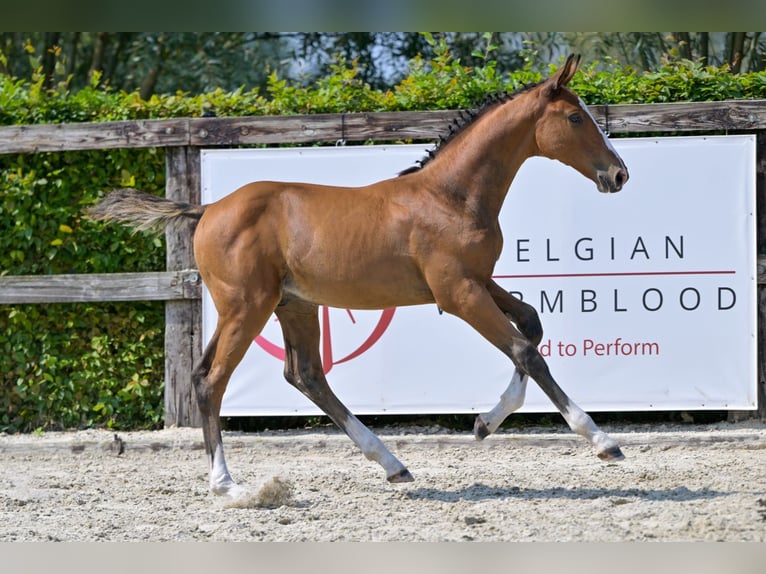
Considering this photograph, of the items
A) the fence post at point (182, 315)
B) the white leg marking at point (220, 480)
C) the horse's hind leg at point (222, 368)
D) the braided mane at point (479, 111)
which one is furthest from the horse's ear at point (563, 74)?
the fence post at point (182, 315)

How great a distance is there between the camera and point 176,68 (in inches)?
555

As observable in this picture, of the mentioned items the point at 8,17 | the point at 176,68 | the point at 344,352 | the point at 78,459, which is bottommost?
the point at 78,459

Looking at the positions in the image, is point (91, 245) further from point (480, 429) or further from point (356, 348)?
point (480, 429)

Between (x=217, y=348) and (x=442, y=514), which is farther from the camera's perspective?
(x=217, y=348)

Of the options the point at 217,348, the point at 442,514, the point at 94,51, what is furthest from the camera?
the point at 94,51

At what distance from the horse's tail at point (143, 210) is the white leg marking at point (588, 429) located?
2355 millimetres

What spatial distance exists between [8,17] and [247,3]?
0.38 m

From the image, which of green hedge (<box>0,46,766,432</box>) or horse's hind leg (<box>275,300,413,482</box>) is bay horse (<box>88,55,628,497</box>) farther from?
green hedge (<box>0,46,766,432</box>)

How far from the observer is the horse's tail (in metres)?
5.41

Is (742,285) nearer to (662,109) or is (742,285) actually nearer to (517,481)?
(662,109)

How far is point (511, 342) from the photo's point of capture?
4.65 metres

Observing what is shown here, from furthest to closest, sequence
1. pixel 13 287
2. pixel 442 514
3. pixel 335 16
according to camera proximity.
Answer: pixel 13 287 → pixel 442 514 → pixel 335 16

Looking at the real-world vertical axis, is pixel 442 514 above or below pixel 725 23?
below

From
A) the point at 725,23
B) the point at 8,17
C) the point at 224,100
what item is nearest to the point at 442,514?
the point at 725,23
